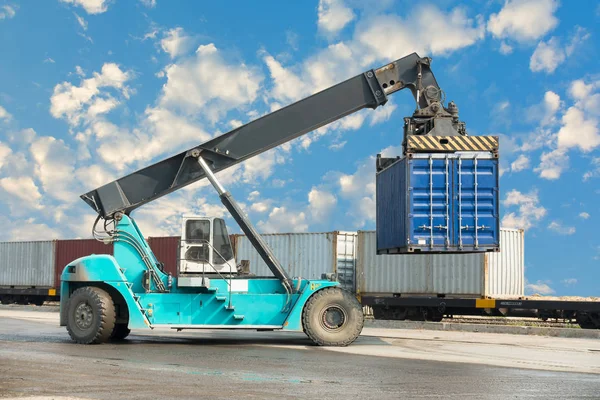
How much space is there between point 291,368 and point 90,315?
5851 mm

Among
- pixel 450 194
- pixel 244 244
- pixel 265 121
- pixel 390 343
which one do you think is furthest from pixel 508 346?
pixel 244 244

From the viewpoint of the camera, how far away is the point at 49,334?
18344 millimetres

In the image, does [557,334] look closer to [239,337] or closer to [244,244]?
[239,337]

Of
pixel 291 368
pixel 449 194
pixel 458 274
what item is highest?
pixel 449 194

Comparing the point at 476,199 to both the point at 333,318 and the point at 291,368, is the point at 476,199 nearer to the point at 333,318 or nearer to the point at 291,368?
the point at 333,318

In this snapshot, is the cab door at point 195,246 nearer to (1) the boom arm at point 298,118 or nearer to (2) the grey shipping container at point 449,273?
(1) the boom arm at point 298,118

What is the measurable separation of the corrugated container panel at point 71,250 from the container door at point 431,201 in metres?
21.0

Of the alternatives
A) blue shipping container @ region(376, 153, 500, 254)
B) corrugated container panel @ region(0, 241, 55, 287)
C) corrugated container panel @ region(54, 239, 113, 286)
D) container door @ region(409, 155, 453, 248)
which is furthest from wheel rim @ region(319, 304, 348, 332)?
corrugated container panel @ region(0, 241, 55, 287)

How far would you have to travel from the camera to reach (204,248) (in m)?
15.8

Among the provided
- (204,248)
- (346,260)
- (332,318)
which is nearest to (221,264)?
(204,248)

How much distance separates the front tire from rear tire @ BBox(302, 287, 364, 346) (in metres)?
4.06

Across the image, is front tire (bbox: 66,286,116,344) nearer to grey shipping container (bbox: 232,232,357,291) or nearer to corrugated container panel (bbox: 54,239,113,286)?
grey shipping container (bbox: 232,232,357,291)

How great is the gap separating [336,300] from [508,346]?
4.32 meters

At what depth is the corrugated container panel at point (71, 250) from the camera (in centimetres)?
3359
